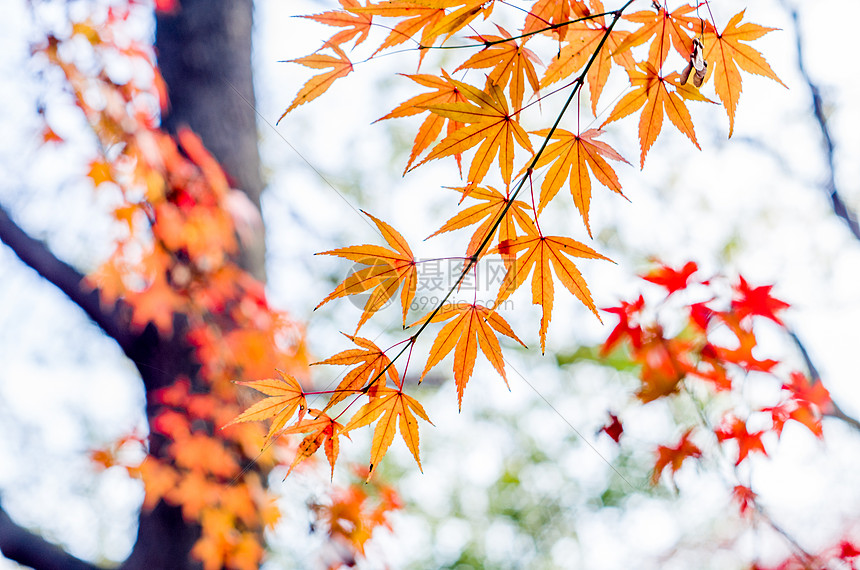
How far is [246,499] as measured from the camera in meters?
2.00

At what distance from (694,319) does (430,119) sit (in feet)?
4.10

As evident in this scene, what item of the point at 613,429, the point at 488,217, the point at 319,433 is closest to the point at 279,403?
the point at 319,433

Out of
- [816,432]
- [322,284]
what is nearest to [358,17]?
[816,432]

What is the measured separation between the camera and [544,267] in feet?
1.98

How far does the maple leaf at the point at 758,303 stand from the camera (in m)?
1.46

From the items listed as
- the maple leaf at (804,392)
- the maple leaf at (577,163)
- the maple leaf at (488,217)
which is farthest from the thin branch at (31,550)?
the maple leaf at (804,392)

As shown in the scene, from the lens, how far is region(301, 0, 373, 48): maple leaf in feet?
2.02

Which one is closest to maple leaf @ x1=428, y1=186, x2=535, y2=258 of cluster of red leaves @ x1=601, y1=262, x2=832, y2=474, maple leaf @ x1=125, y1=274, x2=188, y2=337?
cluster of red leaves @ x1=601, y1=262, x2=832, y2=474

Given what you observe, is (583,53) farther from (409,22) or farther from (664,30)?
(409,22)

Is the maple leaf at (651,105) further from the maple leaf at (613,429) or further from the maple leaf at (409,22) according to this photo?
the maple leaf at (613,429)

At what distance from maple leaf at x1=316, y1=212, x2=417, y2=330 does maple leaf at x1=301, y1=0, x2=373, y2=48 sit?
0.88ft

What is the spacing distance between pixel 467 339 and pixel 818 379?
218cm

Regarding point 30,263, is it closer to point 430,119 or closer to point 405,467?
point 430,119

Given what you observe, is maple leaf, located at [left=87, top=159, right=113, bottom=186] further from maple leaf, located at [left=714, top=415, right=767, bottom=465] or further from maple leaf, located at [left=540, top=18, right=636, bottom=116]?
maple leaf, located at [left=714, top=415, right=767, bottom=465]
